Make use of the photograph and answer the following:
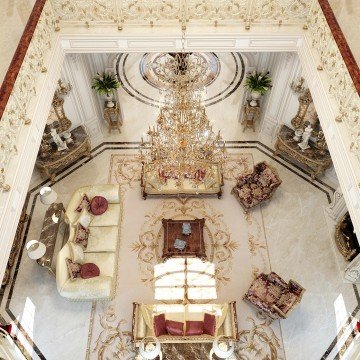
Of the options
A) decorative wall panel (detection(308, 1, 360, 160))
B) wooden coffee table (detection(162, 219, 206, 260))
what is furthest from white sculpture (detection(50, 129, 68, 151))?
decorative wall panel (detection(308, 1, 360, 160))

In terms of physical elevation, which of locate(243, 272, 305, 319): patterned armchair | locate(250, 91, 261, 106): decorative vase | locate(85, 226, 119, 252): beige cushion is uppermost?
locate(250, 91, 261, 106): decorative vase

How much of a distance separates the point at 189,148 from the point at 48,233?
364 centimetres

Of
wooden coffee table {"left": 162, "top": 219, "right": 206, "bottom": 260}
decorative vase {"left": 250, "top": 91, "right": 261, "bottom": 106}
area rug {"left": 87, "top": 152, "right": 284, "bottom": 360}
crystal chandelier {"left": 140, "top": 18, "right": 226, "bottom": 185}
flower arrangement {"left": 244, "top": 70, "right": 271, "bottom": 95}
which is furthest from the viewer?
decorative vase {"left": 250, "top": 91, "right": 261, "bottom": 106}

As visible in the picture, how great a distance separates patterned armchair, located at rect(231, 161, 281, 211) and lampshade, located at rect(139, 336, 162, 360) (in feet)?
10.8

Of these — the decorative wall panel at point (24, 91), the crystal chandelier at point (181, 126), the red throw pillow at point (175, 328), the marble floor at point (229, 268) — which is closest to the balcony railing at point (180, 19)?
the decorative wall panel at point (24, 91)

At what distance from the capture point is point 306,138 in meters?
8.22

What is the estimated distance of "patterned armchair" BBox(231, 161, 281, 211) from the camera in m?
7.89

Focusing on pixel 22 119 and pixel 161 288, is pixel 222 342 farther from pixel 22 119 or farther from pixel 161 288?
pixel 22 119

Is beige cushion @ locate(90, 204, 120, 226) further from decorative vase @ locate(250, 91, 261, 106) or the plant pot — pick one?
decorative vase @ locate(250, 91, 261, 106)

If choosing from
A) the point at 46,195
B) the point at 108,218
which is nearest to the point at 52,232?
the point at 46,195

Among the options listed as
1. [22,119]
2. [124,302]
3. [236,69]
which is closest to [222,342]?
[124,302]

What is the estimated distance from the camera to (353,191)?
15.2ft

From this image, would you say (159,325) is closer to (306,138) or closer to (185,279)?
(185,279)

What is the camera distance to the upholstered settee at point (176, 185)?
26.4 feet
